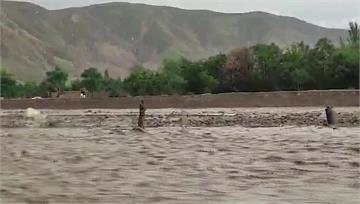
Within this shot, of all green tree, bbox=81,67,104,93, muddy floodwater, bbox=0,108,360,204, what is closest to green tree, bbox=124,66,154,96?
green tree, bbox=81,67,104,93

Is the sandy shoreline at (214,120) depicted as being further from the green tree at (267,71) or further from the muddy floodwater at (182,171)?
the green tree at (267,71)

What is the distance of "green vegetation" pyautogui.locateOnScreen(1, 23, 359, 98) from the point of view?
52.6 metres

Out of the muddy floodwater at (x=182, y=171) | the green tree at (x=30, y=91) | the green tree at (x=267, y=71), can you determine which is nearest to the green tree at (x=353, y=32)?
the green tree at (x=267, y=71)

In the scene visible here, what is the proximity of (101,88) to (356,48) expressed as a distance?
3075 cm

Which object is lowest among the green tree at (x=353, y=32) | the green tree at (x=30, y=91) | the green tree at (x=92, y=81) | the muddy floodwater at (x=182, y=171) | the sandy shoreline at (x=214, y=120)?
the sandy shoreline at (x=214, y=120)

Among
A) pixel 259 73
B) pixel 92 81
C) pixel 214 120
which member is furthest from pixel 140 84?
pixel 214 120

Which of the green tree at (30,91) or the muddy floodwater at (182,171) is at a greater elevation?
the green tree at (30,91)

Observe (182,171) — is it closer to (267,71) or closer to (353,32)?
(267,71)

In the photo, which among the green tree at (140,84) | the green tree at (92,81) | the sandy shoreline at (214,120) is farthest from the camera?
the green tree at (92,81)

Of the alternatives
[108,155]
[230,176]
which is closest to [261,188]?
[230,176]

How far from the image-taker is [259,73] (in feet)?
195

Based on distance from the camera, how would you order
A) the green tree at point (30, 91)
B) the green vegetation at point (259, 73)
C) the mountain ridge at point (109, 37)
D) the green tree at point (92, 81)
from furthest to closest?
the mountain ridge at point (109, 37)
the green tree at point (30, 91)
the green tree at point (92, 81)
the green vegetation at point (259, 73)

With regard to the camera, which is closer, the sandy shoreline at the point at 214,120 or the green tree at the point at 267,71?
the sandy shoreline at the point at 214,120

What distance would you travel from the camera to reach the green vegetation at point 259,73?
52.6 m
